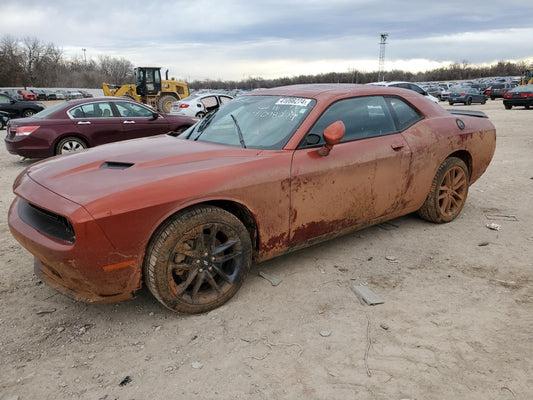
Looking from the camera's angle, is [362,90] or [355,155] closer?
[355,155]

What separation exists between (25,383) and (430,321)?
252 cm

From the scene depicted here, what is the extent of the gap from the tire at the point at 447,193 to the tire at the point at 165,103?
20.4 meters

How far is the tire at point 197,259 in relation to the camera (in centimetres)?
261

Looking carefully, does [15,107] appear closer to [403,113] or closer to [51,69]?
[403,113]

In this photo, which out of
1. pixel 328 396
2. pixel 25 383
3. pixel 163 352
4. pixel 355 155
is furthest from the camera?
pixel 355 155

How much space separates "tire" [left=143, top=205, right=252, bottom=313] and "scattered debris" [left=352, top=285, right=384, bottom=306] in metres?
0.89

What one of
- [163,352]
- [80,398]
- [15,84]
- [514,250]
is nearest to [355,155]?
[514,250]

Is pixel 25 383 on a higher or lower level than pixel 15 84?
lower

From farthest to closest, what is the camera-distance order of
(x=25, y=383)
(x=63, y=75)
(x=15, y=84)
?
(x=63, y=75)
(x=15, y=84)
(x=25, y=383)

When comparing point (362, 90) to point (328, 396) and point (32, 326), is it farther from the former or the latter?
point (32, 326)

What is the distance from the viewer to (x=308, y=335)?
2.62 m

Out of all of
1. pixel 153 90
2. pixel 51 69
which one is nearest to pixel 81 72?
pixel 51 69

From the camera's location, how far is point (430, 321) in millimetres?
2742

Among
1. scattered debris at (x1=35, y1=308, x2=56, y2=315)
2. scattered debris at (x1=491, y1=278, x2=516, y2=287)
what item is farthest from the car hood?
scattered debris at (x1=491, y1=278, x2=516, y2=287)
